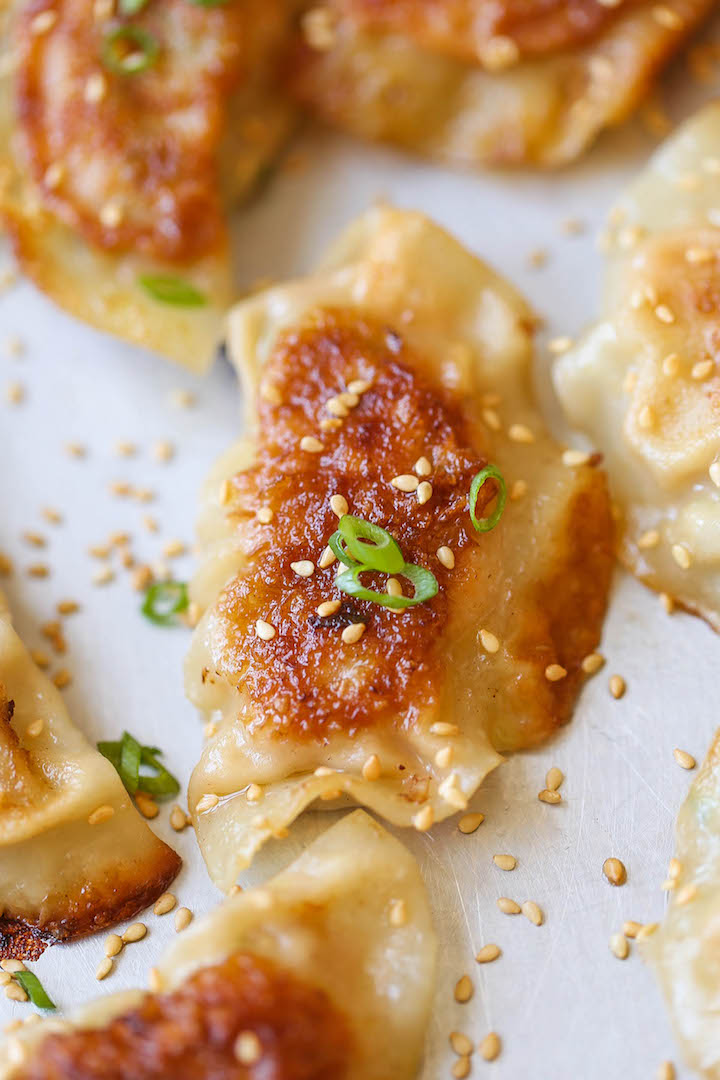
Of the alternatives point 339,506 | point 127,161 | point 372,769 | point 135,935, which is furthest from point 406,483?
point 127,161

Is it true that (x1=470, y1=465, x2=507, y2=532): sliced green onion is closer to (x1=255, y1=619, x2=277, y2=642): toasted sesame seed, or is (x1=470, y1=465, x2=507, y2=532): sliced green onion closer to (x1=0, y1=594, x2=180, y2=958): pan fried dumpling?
(x1=255, y1=619, x2=277, y2=642): toasted sesame seed

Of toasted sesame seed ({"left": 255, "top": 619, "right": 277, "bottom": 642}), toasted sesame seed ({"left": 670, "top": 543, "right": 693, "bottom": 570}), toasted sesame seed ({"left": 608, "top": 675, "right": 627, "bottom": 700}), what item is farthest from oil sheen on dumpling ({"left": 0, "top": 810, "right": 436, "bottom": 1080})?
toasted sesame seed ({"left": 670, "top": 543, "right": 693, "bottom": 570})

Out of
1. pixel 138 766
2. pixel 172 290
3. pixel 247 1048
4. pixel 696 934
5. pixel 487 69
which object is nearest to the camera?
pixel 247 1048

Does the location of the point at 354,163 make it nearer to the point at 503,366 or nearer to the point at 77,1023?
the point at 503,366

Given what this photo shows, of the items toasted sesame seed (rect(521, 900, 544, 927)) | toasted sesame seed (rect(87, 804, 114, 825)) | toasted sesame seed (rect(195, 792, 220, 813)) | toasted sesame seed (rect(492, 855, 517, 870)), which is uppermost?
toasted sesame seed (rect(87, 804, 114, 825))

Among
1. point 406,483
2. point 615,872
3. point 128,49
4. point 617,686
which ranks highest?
point 128,49

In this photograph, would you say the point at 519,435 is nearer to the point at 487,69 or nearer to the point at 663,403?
the point at 663,403

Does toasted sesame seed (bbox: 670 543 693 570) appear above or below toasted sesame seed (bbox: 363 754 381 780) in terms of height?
below

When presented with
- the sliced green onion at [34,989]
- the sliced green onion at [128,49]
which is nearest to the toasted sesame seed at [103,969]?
the sliced green onion at [34,989]
